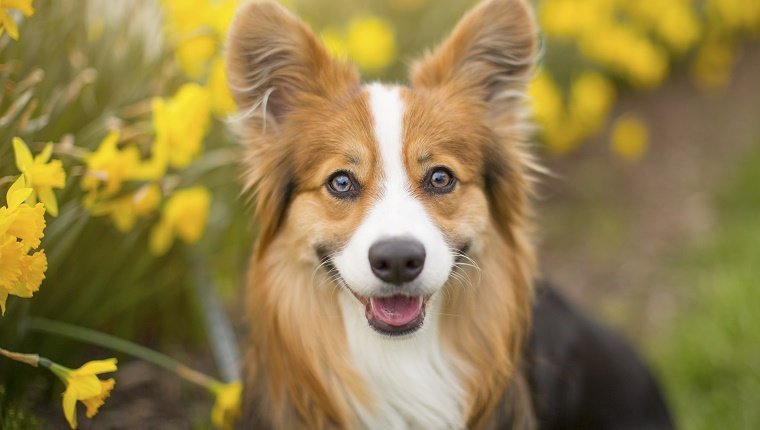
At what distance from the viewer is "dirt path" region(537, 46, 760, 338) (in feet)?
17.9

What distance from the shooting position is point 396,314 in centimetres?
274

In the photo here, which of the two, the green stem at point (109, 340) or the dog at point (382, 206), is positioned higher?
the dog at point (382, 206)

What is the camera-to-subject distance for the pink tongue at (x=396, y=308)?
8.96 feet

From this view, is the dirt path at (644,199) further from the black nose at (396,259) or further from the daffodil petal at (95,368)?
the daffodil petal at (95,368)

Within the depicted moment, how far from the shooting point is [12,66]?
2.97 metres

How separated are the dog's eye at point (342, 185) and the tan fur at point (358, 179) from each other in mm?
26

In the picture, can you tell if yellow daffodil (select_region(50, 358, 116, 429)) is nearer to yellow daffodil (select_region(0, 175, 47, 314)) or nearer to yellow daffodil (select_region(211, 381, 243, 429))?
yellow daffodil (select_region(0, 175, 47, 314))

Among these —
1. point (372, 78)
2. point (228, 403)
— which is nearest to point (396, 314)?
point (228, 403)

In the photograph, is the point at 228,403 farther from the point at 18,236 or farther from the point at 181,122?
the point at 18,236

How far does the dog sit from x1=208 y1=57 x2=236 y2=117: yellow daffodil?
571 millimetres

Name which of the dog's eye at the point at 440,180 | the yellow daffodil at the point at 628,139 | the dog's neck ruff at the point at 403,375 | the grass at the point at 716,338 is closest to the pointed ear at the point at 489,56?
the dog's neck ruff at the point at 403,375

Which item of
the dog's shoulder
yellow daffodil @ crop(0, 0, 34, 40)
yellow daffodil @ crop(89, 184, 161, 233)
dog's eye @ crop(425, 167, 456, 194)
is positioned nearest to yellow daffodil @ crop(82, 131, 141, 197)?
yellow daffodil @ crop(89, 184, 161, 233)

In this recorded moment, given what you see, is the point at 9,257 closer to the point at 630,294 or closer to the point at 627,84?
the point at 630,294

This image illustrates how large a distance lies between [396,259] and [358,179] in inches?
14.6
